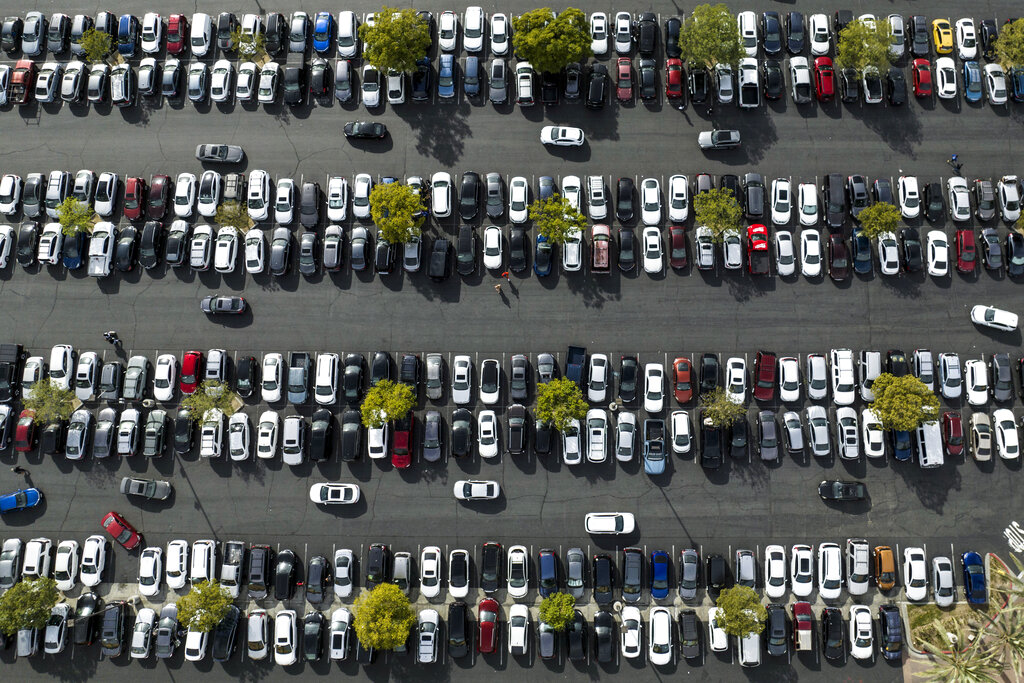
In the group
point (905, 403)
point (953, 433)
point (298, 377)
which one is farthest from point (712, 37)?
point (298, 377)

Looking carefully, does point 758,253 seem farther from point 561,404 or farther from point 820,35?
point 561,404

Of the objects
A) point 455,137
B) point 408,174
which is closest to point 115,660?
point 408,174

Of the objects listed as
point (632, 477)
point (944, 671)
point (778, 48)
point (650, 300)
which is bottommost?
point (944, 671)

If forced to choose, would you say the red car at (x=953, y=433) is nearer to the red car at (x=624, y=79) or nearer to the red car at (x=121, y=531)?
the red car at (x=624, y=79)

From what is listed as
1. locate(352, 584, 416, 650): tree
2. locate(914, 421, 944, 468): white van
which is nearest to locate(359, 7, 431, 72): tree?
locate(352, 584, 416, 650): tree

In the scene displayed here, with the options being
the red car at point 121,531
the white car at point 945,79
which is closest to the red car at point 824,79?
the white car at point 945,79

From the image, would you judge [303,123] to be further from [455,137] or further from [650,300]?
[650,300]
